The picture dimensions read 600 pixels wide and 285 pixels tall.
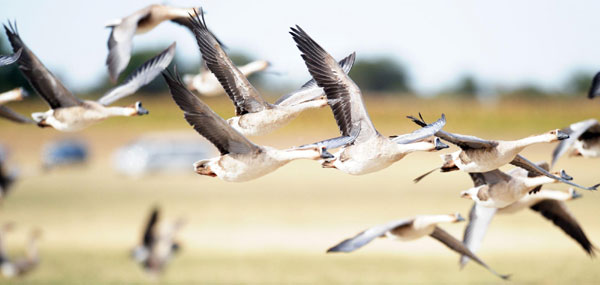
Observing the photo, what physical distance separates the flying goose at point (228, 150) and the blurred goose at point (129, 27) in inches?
64.1

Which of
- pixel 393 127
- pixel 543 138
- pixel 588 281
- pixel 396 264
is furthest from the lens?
pixel 393 127

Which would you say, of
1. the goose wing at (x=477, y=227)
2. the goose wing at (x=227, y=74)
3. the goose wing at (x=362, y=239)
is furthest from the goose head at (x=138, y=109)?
the goose wing at (x=477, y=227)

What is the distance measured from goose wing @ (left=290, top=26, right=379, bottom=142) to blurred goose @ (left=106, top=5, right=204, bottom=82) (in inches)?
52.4

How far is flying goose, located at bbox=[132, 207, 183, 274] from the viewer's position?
57.2 feet

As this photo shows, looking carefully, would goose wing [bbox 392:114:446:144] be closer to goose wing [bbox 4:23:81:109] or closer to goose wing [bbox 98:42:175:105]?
goose wing [bbox 98:42:175:105]

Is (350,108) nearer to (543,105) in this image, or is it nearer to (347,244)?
(347,244)

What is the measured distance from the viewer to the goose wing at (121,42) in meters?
7.80

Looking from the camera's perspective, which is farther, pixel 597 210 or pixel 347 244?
pixel 597 210

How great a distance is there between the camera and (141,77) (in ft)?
26.5

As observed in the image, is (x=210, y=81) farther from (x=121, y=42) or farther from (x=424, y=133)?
(x=424, y=133)

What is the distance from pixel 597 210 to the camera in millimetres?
28406

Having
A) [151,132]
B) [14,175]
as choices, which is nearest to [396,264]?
[14,175]

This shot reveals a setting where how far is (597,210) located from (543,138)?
23.6 m

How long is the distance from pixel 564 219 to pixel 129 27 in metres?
5.11
